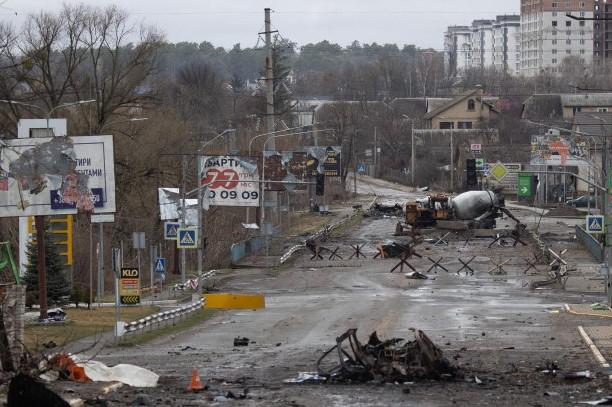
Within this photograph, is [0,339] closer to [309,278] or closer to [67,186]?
[67,186]

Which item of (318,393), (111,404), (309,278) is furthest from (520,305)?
(111,404)

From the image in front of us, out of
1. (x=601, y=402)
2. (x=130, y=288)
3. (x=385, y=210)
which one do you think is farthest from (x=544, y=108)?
(x=601, y=402)

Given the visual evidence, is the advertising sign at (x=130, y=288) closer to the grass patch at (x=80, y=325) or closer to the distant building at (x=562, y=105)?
the grass patch at (x=80, y=325)

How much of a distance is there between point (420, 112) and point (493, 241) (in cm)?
11733

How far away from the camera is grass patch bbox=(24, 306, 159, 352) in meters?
33.2

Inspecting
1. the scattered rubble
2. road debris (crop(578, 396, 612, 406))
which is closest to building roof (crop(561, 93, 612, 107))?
the scattered rubble

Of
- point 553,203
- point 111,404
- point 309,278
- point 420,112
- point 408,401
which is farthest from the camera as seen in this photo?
point 420,112

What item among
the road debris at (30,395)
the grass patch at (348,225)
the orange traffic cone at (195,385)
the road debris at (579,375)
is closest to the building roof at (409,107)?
the grass patch at (348,225)

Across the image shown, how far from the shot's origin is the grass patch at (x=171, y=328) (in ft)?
114

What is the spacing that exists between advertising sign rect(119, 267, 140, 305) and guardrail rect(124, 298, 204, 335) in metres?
0.71

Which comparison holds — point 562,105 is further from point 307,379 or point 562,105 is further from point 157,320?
point 307,379

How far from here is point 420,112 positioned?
195875mm

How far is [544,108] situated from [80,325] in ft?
434

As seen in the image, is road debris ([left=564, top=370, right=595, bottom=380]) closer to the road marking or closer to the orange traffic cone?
the road marking
